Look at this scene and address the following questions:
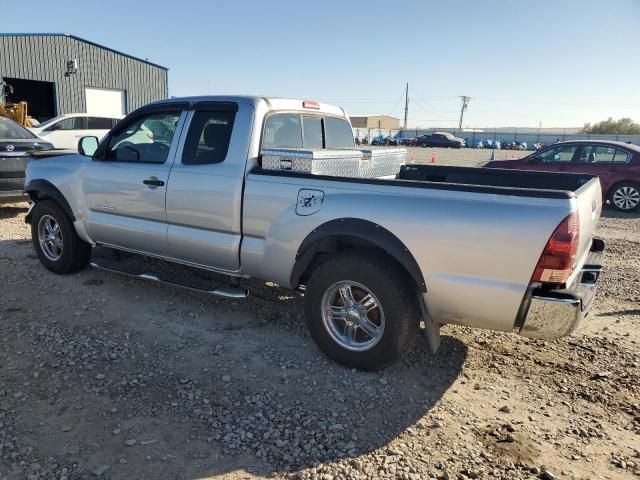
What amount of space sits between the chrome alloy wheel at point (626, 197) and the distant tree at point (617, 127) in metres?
70.2

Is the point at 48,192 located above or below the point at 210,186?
below

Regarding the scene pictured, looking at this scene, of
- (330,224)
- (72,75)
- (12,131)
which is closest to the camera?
(330,224)

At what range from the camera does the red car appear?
10844mm

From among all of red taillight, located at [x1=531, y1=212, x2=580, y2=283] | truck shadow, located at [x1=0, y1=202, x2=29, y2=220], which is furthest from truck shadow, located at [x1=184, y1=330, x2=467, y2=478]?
truck shadow, located at [x1=0, y1=202, x2=29, y2=220]

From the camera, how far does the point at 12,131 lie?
8.93 metres

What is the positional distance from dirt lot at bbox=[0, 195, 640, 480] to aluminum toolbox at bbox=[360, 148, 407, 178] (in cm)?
150

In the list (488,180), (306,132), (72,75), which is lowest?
(488,180)

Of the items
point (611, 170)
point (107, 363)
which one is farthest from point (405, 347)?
point (611, 170)

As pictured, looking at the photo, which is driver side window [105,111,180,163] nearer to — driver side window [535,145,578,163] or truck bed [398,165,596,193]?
truck bed [398,165,596,193]

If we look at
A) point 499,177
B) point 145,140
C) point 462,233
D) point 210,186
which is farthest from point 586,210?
point 145,140

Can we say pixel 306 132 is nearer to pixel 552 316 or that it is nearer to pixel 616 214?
pixel 552 316

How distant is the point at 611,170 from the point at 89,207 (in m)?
10.5

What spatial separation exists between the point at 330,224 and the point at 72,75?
26651 mm

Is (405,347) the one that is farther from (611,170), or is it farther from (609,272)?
(611,170)
